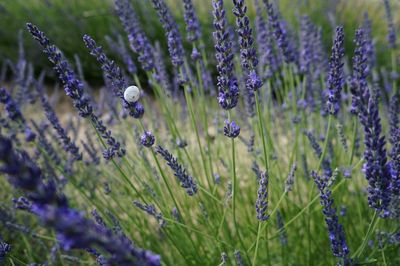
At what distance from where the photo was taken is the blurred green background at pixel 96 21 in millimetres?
5445

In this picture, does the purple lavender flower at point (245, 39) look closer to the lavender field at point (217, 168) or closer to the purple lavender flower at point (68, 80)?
the lavender field at point (217, 168)

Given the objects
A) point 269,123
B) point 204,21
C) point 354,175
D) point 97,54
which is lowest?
point 97,54

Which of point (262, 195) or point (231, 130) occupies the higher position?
point (231, 130)

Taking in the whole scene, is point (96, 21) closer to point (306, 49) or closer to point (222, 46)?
point (306, 49)

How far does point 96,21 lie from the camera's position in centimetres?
578

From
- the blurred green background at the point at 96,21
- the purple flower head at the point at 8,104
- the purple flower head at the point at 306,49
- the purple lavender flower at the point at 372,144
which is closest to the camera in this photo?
the purple lavender flower at the point at 372,144

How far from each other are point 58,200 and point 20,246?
216 cm

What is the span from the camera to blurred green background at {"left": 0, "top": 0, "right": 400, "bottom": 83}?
5.45 m

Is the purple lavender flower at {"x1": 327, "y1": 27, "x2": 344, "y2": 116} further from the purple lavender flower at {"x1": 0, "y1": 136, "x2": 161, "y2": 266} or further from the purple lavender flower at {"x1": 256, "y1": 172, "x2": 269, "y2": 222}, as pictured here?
the purple lavender flower at {"x1": 0, "y1": 136, "x2": 161, "y2": 266}

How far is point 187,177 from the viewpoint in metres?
1.46

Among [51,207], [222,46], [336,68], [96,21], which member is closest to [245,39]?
[222,46]

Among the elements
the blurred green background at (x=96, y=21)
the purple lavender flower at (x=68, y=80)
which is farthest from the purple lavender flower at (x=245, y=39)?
the blurred green background at (x=96, y=21)

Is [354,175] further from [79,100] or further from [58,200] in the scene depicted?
[58,200]

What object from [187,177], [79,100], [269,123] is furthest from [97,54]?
[269,123]
